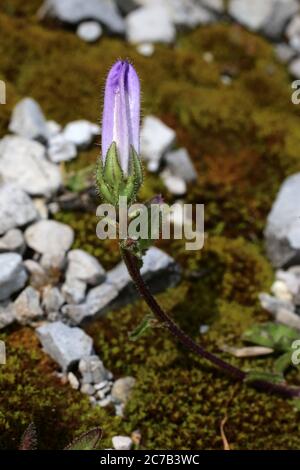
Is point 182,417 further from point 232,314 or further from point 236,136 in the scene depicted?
point 236,136

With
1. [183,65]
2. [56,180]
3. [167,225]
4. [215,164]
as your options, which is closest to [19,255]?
[56,180]

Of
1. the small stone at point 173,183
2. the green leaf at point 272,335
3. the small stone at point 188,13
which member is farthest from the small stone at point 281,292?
the small stone at point 188,13

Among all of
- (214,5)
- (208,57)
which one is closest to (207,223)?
(208,57)

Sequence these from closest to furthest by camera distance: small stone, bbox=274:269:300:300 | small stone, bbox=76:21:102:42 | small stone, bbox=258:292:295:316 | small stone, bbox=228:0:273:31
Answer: small stone, bbox=258:292:295:316 → small stone, bbox=274:269:300:300 → small stone, bbox=76:21:102:42 → small stone, bbox=228:0:273:31

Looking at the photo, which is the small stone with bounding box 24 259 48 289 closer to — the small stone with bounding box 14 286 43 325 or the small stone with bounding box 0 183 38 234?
the small stone with bounding box 14 286 43 325

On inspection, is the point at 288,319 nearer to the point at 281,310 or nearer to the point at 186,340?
the point at 281,310

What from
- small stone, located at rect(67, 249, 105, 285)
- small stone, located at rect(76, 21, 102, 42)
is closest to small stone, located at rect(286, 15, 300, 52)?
small stone, located at rect(76, 21, 102, 42)
